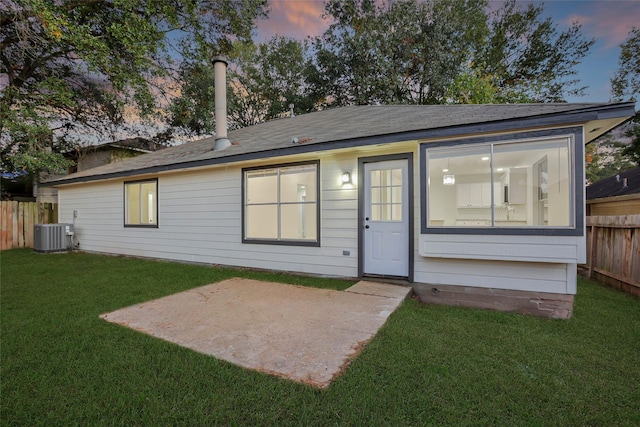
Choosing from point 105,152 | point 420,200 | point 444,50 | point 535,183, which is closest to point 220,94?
point 420,200

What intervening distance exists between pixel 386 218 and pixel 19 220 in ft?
38.9

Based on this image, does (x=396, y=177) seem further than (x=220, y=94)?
No

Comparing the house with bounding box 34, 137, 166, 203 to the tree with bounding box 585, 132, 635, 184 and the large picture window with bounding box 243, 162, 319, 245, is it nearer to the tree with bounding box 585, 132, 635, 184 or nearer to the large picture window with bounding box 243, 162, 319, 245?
the large picture window with bounding box 243, 162, 319, 245

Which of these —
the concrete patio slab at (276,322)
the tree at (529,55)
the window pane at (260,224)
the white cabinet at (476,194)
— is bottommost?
the concrete patio slab at (276,322)

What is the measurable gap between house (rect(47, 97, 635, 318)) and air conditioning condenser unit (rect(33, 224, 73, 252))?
343 cm

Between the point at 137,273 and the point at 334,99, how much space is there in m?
13.3

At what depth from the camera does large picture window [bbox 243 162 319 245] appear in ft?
17.7

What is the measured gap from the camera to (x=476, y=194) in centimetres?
414

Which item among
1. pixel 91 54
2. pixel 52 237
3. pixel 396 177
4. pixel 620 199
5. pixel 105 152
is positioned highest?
pixel 91 54

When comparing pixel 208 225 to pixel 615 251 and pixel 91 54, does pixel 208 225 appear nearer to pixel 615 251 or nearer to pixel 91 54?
pixel 91 54

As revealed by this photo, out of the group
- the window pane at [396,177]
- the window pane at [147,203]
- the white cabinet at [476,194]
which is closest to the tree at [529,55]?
the white cabinet at [476,194]

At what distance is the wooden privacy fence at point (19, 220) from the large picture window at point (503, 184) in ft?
40.7

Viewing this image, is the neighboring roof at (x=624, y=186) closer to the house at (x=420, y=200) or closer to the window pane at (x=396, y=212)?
the house at (x=420, y=200)

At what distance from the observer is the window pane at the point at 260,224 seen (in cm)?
591
